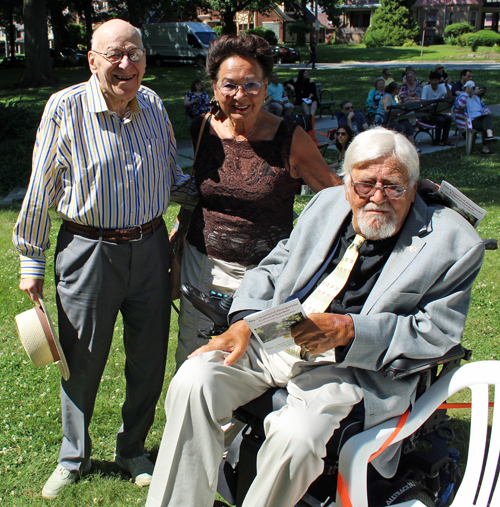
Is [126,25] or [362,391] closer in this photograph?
[362,391]

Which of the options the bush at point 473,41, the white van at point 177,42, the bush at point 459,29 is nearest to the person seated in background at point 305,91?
the white van at point 177,42

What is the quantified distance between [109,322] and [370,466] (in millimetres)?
1389

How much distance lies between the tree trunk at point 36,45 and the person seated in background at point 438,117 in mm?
15324

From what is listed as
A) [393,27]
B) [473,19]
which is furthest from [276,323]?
[473,19]

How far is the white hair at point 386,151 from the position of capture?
236cm

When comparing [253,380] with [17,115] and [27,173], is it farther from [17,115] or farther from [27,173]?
[17,115]

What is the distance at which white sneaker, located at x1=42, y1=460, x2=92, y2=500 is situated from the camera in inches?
108

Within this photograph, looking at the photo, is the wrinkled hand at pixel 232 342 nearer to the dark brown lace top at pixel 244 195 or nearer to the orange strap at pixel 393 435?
the dark brown lace top at pixel 244 195

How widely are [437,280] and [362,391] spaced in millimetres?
556

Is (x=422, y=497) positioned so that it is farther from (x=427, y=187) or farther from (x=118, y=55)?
(x=118, y=55)

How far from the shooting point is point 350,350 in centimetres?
218

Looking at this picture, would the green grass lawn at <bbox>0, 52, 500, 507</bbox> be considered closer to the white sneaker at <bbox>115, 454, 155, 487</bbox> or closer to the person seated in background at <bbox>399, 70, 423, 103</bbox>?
the white sneaker at <bbox>115, 454, 155, 487</bbox>

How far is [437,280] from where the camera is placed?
2.28m

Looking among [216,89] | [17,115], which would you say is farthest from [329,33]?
[216,89]
